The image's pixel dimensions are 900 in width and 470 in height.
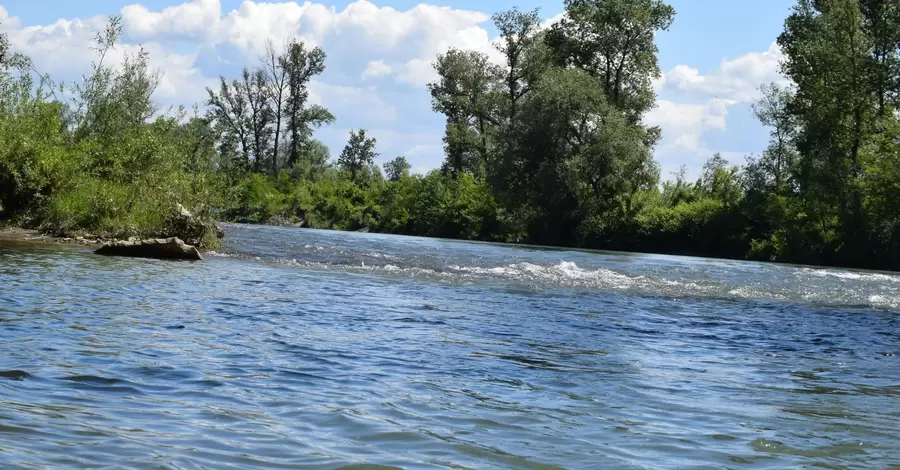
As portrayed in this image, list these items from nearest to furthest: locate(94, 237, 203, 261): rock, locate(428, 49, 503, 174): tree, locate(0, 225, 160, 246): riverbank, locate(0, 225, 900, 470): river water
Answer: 1. locate(0, 225, 900, 470): river water
2. locate(94, 237, 203, 261): rock
3. locate(0, 225, 160, 246): riverbank
4. locate(428, 49, 503, 174): tree

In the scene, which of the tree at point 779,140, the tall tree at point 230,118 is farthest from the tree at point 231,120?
the tree at point 779,140

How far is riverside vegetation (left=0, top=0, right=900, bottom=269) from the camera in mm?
27047

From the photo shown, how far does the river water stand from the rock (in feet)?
13.2

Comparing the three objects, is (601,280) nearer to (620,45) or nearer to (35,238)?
(35,238)

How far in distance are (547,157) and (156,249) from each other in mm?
35829

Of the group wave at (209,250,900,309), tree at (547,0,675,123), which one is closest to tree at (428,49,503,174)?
tree at (547,0,675,123)

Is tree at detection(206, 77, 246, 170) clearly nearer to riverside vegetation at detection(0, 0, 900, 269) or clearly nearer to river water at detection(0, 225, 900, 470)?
riverside vegetation at detection(0, 0, 900, 269)

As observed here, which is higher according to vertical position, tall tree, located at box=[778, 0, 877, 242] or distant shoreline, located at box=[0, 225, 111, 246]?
tall tree, located at box=[778, 0, 877, 242]

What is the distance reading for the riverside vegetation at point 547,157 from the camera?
27.0 metres

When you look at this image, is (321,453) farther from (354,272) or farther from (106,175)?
(106,175)

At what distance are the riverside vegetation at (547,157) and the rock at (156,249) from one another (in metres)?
2.65

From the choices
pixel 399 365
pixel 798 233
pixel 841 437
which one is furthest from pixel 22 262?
pixel 798 233

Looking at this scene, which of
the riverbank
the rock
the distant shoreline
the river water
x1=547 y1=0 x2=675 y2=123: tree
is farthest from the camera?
x1=547 y1=0 x2=675 y2=123: tree

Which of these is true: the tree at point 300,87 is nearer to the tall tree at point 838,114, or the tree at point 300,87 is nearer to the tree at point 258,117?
the tree at point 258,117
